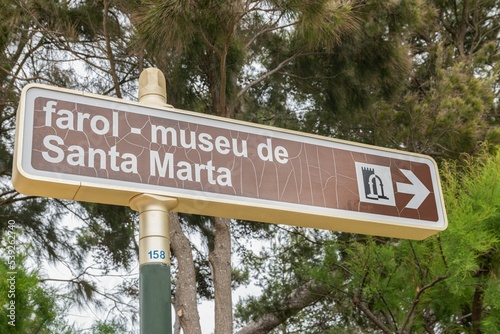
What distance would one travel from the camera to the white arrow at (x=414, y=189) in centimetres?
228

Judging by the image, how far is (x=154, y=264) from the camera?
5.96ft

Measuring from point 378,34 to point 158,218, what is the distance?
17.9 feet

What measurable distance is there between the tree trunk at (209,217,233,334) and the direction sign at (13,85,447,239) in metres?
4.43

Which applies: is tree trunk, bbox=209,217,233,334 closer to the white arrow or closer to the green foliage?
the green foliage

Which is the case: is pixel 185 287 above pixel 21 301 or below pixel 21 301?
above

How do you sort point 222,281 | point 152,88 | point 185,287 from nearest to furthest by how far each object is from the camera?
point 152,88 → point 222,281 → point 185,287

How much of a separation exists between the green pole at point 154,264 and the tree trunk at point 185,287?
4874 millimetres

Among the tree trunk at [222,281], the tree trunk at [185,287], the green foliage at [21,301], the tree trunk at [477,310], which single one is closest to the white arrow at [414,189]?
the tree trunk at [477,310]

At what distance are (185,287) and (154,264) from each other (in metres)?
5.05

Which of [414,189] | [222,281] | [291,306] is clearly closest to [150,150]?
[414,189]

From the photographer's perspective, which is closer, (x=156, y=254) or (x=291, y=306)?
(x=156, y=254)

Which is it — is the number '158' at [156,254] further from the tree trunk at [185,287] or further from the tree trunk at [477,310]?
the tree trunk at [185,287]

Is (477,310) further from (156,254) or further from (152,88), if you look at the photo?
(156,254)

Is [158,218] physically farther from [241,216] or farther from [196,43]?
[196,43]
